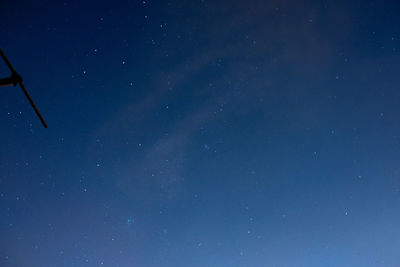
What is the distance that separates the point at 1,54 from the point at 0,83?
0.27 metres

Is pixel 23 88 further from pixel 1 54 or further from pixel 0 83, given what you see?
pixel 1 54

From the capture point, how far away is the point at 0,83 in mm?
2162

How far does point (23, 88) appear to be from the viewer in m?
2.30

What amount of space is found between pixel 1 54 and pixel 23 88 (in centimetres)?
35

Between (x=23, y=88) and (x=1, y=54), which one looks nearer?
(x=1, y=54)

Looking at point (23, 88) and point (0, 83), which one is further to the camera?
point (23, 88)

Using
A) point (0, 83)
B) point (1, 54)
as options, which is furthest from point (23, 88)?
point (1, 54)

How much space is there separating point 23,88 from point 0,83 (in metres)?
0.17

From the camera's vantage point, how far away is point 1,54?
6.73ft
